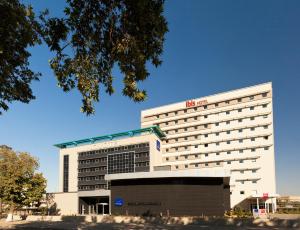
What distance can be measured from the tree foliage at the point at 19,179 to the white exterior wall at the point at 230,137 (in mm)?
43507

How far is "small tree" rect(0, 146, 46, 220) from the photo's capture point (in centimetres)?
6038

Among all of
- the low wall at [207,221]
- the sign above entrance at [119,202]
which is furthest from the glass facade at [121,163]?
the low wall at [207,221]

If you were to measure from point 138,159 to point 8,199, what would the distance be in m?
32.6

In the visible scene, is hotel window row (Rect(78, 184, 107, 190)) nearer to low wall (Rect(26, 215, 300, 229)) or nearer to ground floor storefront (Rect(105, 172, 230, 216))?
ground floor storefront (Rect(105, 172, 230, 216))

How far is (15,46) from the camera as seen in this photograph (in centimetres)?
1631

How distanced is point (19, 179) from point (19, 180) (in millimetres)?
255

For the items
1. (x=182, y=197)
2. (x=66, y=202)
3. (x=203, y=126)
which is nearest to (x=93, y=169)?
(x=66, y=202)

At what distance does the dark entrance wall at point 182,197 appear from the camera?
182 ft

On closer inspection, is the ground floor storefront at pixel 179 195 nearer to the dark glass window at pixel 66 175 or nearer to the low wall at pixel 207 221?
the low wall at pixel 207 221

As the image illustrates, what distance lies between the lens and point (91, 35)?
14.8 meters

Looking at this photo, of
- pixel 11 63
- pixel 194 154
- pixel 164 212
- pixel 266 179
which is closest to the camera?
pixel 11 63

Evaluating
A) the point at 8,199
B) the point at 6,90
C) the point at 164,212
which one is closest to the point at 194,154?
the point at 164,212

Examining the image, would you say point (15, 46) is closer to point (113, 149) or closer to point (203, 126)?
point (113, 149)

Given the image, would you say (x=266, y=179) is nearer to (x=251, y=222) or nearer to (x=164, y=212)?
(x=164, y=212)
